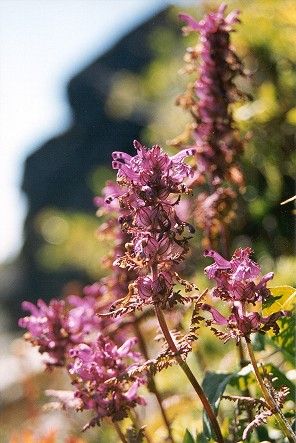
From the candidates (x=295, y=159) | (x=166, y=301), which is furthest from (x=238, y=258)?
(x=295, y=159)

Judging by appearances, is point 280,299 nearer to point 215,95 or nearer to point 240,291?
point 240,291

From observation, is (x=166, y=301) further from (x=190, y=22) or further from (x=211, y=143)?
(x=190, y=22)

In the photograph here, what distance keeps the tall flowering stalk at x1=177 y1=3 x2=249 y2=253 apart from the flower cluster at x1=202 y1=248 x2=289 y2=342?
68 cm

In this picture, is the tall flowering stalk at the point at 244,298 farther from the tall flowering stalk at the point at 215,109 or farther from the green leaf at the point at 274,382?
the tall flowering stalk at the point at 215,109

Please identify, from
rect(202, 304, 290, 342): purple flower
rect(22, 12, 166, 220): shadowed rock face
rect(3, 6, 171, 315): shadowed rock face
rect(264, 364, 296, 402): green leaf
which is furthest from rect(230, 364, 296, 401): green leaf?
rect(22, 12, 166, 220): shadowed rock face

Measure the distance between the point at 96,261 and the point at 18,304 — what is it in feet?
52.6

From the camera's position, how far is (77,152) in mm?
24094

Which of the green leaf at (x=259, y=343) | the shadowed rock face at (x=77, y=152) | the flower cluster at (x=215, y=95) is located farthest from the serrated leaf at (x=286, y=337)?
the shadowed rock face at (x=77, y=152)

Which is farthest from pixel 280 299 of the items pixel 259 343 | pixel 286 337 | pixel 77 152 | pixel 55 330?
pixel 77 152

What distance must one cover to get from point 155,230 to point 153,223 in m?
0.01

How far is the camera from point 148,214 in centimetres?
121

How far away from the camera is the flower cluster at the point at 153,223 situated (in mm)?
1209

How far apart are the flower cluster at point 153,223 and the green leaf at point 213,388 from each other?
34 cm

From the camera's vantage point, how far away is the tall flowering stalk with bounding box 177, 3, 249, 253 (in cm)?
183
